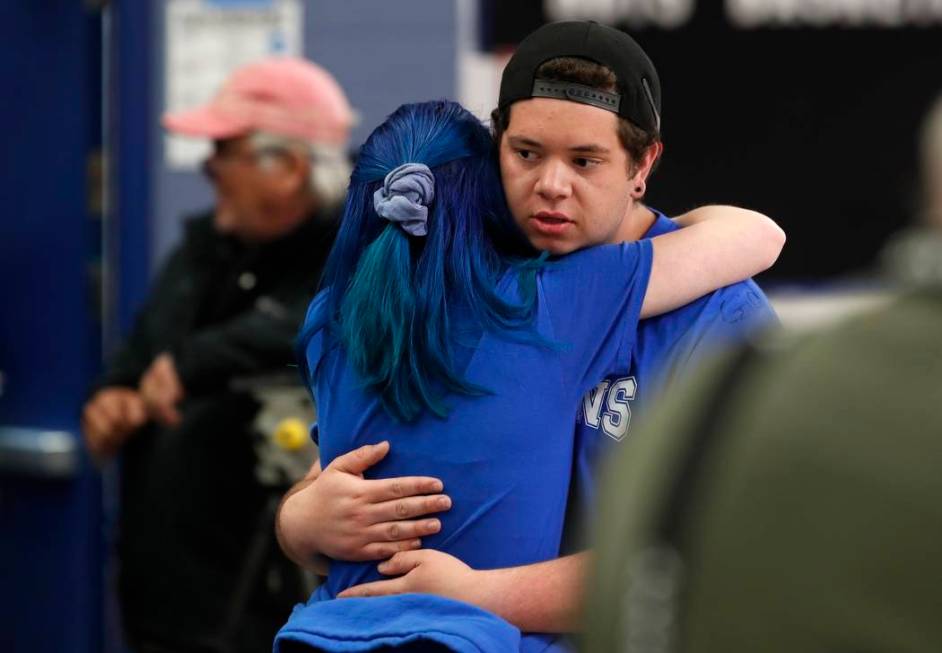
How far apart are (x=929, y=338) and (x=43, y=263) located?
455 cm

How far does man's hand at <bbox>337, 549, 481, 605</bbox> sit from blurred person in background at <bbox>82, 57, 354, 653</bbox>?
2.04m

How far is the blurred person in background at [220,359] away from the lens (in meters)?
4.12

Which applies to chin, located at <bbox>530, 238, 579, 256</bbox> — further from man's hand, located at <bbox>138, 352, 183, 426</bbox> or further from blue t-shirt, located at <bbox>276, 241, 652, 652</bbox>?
man's hand, located at <bbox>138, 352, 183, 426</bbox>

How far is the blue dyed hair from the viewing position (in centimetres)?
206

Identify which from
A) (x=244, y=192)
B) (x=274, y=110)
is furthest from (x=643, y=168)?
(x=274, y=110)

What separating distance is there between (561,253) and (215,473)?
7.03ft

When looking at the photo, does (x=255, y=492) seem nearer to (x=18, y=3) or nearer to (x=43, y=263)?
(x=43, y=263)

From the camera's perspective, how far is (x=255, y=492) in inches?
163

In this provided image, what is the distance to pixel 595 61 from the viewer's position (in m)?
2.18

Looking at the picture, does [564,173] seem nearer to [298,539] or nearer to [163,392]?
[298,539]

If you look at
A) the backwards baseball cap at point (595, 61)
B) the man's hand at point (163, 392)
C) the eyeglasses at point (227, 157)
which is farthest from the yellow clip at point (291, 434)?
the backwards baseball cap at point (595, 61)

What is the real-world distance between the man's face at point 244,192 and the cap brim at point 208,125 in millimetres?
25

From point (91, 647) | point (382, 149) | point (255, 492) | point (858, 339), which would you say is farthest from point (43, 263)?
point (858, 339)

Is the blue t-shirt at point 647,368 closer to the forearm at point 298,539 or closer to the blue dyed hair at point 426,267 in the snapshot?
the blue dyed hair at point 426,267
